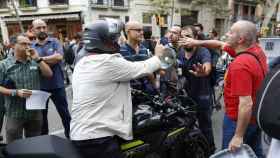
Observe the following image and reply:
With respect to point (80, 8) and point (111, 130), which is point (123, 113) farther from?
point (80, 8)

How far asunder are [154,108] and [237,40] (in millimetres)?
966

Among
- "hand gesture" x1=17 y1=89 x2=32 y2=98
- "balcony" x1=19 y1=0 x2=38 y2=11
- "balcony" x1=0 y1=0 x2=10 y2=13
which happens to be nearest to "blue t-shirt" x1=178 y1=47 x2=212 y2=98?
"hand gesture" x1=17 y1=89 x2=32 y2=98

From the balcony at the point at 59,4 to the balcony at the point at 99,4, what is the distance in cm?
203

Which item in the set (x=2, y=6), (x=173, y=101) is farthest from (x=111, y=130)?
(x=2, y=6)

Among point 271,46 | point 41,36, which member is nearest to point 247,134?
point 41,36

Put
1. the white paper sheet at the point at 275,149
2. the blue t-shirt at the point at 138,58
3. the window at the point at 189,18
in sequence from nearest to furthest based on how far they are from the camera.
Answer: the white paper sheet at the point at 275,149 < the blue t-shirt at the point at 138,58 < the window at the point at 189,18

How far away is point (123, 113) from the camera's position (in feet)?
8.43

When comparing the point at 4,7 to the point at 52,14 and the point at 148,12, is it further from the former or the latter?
the point at 148,12

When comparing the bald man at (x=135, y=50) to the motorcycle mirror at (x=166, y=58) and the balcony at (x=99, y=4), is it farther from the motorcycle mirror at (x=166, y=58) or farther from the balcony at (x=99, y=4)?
the balcony at (x=99, y=4)

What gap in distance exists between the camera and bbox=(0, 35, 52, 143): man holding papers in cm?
356

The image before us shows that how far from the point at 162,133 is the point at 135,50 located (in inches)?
55.5

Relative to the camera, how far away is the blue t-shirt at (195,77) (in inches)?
172

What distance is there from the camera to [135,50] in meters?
4.25

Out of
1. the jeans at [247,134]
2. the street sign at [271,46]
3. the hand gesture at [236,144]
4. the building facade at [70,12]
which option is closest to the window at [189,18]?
the building facade at [70,12]
